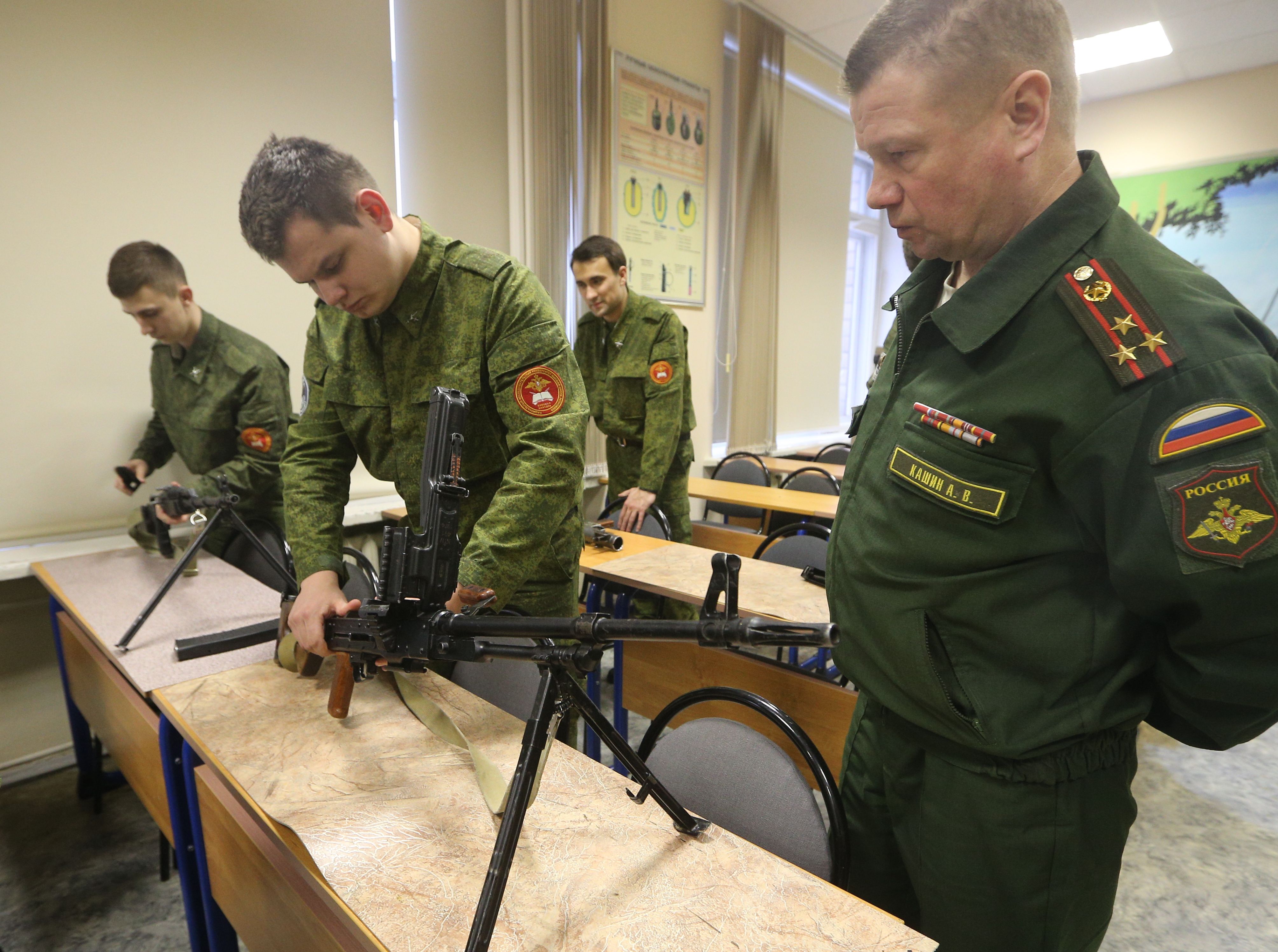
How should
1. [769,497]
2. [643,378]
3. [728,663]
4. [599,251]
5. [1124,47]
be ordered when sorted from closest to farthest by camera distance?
[728,663]
[599,251]
[643,378]
[769,497]
[1124,47]

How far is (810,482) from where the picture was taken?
3.69 meters

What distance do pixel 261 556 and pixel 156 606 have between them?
1.91 feet

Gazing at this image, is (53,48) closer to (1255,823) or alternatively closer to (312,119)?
(312,119)

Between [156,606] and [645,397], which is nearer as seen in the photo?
[156,606]

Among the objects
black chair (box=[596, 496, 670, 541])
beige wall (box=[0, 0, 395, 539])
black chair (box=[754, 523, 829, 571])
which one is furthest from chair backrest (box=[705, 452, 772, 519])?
beige wall (box=[0, 0, 395, 539])

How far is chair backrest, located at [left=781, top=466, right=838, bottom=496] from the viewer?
3590mm

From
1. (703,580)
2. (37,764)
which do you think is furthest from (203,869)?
(37,764)

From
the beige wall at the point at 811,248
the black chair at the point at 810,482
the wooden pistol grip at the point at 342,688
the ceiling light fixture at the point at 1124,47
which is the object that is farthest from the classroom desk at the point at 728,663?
the ceiling light fixture at the point at 1124,47

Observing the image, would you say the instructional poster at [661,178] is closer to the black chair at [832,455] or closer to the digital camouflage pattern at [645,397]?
the digital camouflage pattern at [645,397]

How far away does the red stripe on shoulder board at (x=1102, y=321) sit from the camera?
65 cm

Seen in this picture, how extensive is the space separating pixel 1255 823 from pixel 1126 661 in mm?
2144

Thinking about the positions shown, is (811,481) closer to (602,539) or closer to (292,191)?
(602,539)

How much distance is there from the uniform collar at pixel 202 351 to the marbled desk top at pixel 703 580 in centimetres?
139

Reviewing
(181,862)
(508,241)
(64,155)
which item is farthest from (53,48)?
(181,862)
